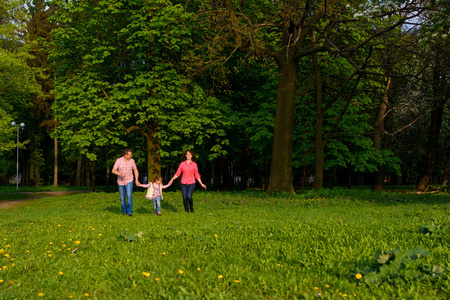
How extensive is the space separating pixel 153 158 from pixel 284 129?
9.42 meters

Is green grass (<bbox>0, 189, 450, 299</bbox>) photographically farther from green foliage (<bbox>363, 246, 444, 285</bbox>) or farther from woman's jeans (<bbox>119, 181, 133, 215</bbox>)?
woman's jeans (<bbox>119, 181, 133, 215</bbox>)

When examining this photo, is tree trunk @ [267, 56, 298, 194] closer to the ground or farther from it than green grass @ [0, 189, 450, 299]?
farther from it

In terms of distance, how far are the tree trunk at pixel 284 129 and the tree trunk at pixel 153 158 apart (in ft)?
26.9

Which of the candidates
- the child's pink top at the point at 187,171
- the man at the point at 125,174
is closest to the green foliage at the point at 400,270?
the child's pink top at the point at 187,171

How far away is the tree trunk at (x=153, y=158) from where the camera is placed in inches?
937

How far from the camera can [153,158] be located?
2409 cm

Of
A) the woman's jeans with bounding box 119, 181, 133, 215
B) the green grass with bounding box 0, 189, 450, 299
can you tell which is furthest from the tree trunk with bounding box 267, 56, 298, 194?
the green grass with bounding box 0, 189, 450, 299

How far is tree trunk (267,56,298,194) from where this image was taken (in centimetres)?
1953

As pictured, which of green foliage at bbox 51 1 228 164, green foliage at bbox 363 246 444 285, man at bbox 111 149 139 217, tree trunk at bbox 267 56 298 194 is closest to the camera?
green foliage at bbox 363 246 444 285

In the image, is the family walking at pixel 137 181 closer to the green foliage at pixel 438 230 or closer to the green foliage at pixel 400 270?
the green foliage at pixel 438 230

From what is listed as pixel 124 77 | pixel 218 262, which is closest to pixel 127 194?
pixel 218 262

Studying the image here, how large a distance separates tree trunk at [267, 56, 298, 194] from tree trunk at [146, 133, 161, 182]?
8.21 m

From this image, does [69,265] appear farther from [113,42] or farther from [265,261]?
[113,42]

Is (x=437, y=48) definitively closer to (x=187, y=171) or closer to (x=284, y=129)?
(x=284, y=129)
